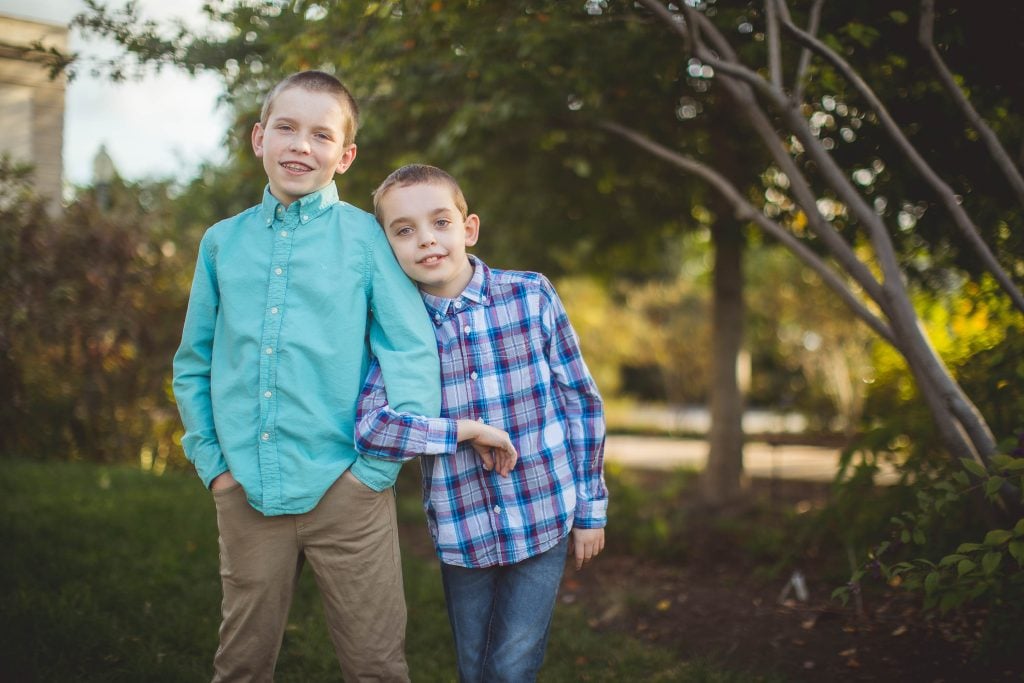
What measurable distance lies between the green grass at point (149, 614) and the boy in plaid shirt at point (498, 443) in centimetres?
119

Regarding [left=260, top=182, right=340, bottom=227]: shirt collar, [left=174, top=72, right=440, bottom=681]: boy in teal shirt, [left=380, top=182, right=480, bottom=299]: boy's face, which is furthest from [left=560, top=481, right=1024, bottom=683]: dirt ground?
[left=260, top=182, right=340, bottom=227]: shirt collar

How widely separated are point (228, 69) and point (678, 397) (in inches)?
526

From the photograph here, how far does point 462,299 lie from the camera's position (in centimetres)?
209

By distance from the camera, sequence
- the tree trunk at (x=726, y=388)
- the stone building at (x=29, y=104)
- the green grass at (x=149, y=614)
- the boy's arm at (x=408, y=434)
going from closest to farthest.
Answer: the boy's arm at (x=408, y=434), the green grass at (x=149, y=614), the stone building at (x=29, y=104), the tree trunk at (x=726, y=388)

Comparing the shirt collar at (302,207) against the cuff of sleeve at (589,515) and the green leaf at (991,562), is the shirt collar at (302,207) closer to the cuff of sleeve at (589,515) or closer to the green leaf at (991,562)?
the cuff of sleeve at (589,515)

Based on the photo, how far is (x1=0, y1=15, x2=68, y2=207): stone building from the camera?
421 cm

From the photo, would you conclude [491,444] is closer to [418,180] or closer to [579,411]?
[579,411]

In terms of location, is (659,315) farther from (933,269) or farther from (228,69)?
(228,69)

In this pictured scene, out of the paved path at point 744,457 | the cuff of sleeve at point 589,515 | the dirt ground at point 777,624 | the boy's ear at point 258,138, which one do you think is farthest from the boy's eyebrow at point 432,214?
the paved path at point 744,457

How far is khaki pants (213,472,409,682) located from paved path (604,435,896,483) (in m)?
5.73

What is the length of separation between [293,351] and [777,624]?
2.93 metres

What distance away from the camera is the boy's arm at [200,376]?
194 centimetres

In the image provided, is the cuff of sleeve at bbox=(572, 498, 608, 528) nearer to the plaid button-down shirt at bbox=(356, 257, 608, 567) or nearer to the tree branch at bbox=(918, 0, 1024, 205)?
the plaid button-down shirt at bbox=(356, 257, 608, 567)

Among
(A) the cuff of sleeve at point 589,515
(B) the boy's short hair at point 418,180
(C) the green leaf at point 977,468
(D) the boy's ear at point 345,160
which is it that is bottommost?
(A) the cuff of sleeve at point 589,515
